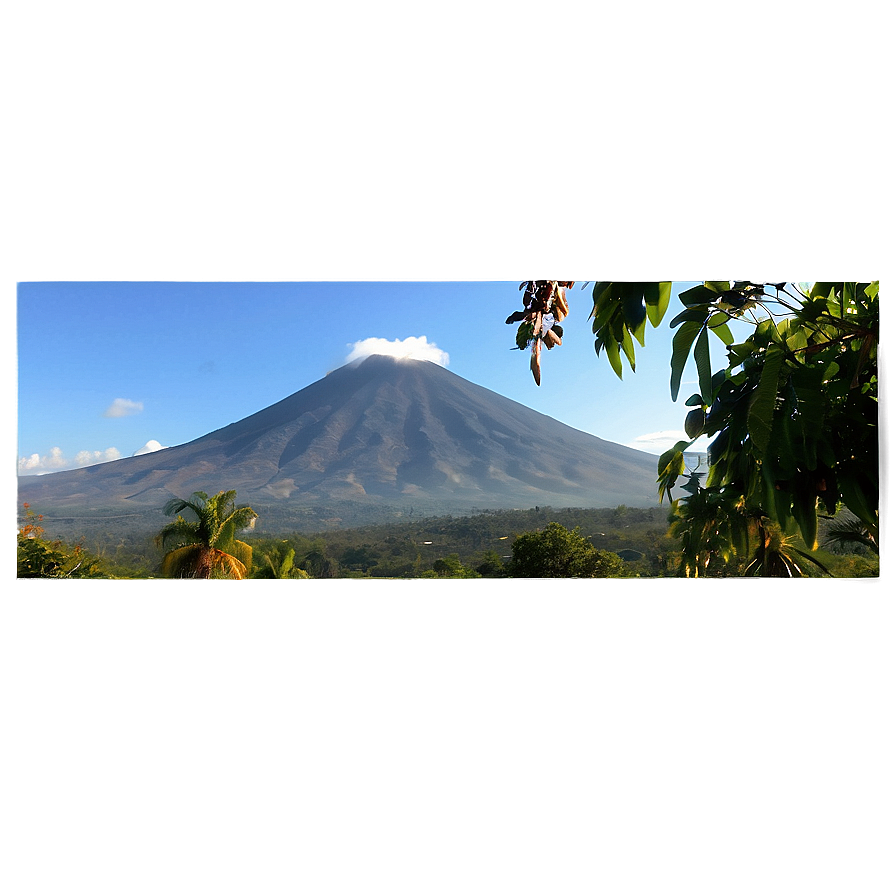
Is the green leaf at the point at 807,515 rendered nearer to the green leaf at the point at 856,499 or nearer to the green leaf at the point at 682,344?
the green leaf at the point at 856,499

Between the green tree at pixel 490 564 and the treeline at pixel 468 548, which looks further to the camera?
the green tree at pixel 490 564

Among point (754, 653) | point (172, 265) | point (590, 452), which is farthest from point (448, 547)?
point (172, 265)

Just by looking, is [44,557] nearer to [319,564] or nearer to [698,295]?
[319,564]

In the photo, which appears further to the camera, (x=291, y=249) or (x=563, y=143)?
(x=291, y=249)

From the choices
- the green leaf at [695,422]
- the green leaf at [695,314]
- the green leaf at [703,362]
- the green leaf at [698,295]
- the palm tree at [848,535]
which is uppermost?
the green leaf at [698,295]

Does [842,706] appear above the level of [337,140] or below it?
below

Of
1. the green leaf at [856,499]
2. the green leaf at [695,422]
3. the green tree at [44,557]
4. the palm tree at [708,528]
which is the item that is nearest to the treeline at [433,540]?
the palm tree at [708,528]

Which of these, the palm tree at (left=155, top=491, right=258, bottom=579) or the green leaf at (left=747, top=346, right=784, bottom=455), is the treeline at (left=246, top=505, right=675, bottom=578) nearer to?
the palm tree at (left=155, top=491, right=258, bottom=579)

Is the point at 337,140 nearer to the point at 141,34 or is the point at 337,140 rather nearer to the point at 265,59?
the point at 265,59
